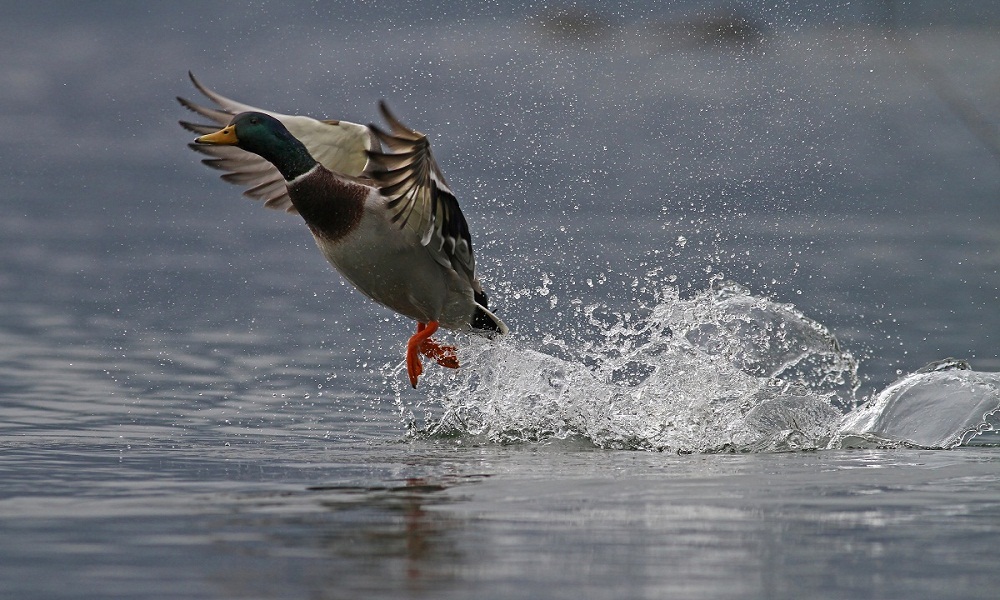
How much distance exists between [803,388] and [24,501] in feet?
13.2

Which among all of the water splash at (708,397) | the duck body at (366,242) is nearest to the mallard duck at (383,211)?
the duck body at (366,242)

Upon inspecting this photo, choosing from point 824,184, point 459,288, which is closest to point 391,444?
point 459,288

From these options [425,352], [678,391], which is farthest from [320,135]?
[678,391]

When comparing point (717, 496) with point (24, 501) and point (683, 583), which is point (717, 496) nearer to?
point (683, 583)

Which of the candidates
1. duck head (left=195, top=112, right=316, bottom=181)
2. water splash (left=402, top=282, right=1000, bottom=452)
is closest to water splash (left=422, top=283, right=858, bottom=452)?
water splash (left=402, top=282, right=1000, bottom=452)

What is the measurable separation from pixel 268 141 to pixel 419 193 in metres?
0.92

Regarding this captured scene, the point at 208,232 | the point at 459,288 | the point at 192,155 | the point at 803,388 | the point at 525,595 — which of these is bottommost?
the point at 525,595

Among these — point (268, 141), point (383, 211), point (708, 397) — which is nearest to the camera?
point (708, 397)

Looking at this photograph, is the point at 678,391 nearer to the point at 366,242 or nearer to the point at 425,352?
the point at 425,352

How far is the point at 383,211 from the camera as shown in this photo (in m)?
8.55

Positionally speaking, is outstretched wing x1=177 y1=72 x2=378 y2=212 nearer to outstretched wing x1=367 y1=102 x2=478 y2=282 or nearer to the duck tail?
outstretched wing x1=367 y1=102 x2=478 y2=282

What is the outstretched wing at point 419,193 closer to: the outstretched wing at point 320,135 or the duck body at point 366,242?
the duck body at point 366,242

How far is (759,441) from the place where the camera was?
25.7ft

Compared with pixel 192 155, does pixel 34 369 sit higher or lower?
lower
